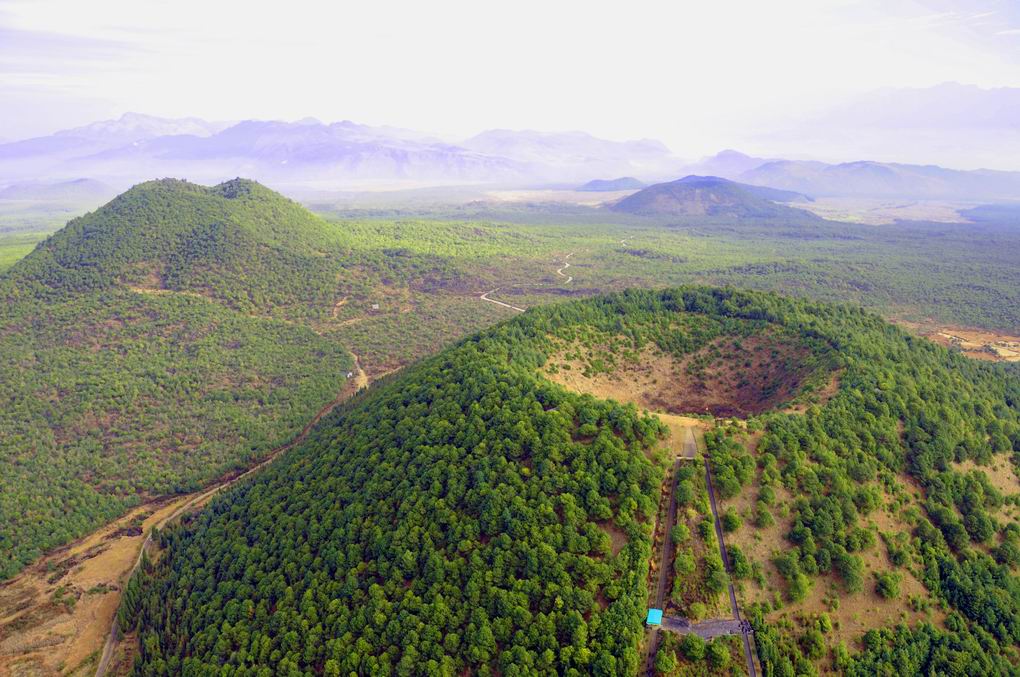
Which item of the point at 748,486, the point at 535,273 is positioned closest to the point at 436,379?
the point at 748,486

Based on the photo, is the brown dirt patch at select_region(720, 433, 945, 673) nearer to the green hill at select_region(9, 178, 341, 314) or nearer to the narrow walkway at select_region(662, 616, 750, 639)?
the narrow walkway at select_region(662, 616, 750, 639)

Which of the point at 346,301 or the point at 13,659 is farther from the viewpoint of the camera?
the point at 346,301

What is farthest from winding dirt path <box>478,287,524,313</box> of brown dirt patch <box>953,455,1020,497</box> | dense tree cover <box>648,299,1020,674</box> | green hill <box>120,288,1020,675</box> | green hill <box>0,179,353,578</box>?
brown dirt patch <box>953,455,1020,497</box>

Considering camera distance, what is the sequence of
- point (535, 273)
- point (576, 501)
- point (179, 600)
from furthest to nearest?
point (535, 273), point (179, 600), point (576, 501)

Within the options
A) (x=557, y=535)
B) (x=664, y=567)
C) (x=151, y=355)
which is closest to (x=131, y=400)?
(x=151, y=355)

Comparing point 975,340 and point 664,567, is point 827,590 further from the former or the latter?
point 975,340

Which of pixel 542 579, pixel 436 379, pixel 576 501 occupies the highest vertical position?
pixel 436 379

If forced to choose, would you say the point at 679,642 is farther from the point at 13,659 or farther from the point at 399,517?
the point at 13,659

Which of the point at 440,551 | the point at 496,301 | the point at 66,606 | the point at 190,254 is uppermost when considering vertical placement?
the point at 190,254
